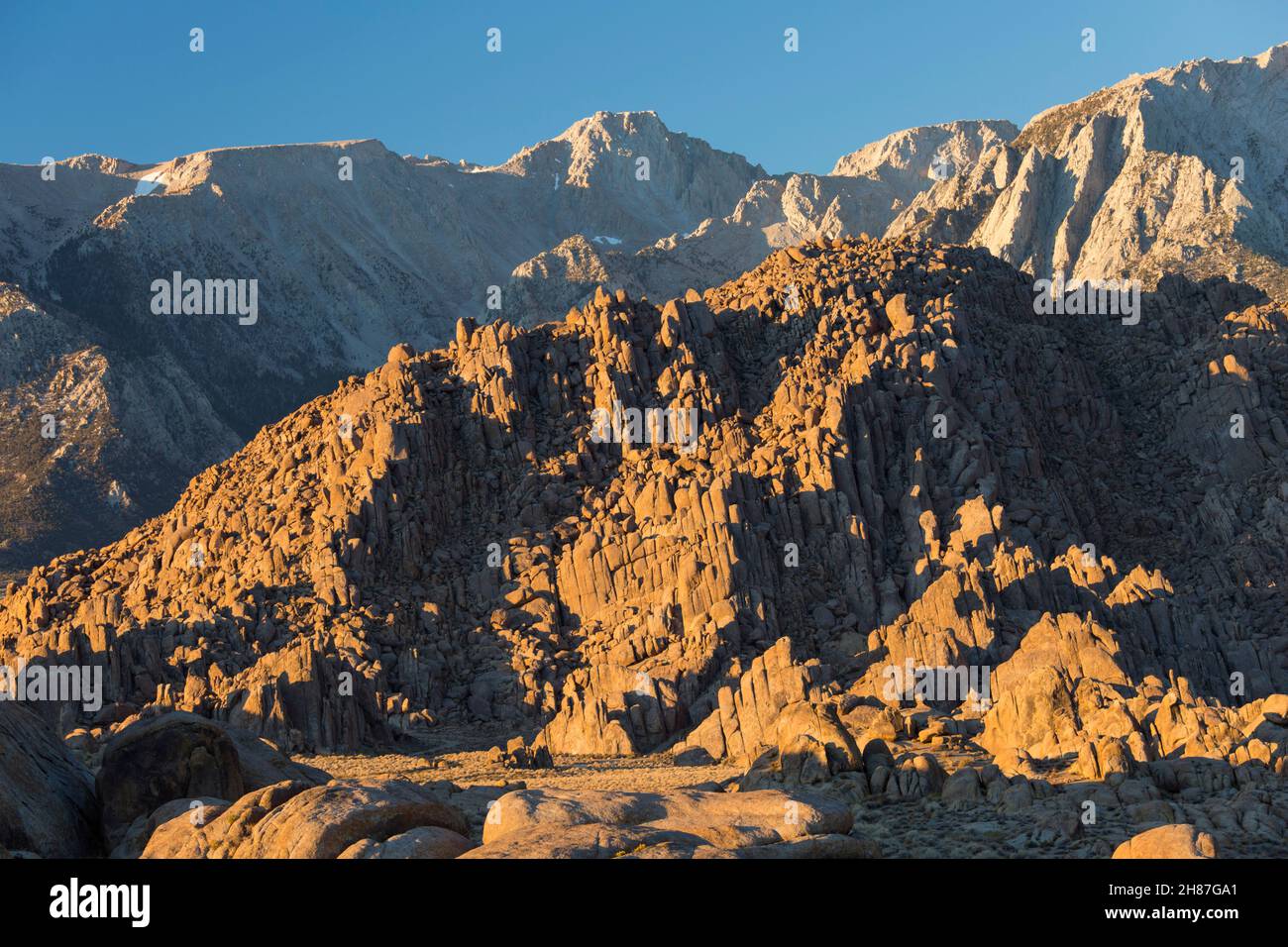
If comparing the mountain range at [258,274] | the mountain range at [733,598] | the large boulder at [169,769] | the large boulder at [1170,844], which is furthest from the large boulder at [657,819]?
the mountain range at [258,274]

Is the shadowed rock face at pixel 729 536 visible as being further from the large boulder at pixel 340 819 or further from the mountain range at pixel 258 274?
the mountain range at pixel 258 274

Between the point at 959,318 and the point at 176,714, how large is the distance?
49620mm

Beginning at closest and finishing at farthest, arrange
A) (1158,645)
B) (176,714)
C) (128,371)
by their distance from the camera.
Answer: (176,714)
(1158,645)
(128,371)

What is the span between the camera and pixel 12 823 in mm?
25891

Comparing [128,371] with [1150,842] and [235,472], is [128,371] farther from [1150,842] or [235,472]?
[1150,842]

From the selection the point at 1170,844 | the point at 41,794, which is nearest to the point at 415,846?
the point at 41,794

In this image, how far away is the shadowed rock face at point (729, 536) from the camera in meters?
48.7

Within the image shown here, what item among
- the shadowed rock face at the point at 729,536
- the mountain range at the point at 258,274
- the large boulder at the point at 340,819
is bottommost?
the large boulder at the point at 340,819

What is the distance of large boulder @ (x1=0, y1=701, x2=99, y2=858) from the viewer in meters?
26.2

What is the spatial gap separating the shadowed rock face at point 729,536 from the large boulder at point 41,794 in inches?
706

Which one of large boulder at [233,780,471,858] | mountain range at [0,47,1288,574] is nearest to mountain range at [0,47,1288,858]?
large boulder at [233,780,471,858]

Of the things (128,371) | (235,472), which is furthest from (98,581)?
(128,371)
